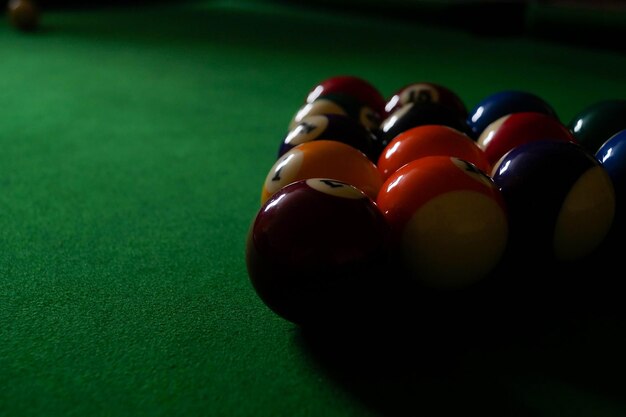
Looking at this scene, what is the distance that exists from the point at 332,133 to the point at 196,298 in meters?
0.65

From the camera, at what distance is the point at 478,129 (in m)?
2.21

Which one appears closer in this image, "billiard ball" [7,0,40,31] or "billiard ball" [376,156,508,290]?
"billiard ball" [376,156,508,290]

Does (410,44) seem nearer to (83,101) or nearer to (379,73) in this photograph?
(379,73)

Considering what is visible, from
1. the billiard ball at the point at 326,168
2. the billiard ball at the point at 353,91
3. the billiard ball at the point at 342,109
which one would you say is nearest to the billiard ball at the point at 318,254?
the billiard ball at the point at 326,168

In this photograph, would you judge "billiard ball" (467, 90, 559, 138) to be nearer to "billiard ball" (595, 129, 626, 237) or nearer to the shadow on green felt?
"billiard ball" (595, 129, 626, 237)

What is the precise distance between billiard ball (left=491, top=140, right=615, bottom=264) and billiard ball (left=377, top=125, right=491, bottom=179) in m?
0.25

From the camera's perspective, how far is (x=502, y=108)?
85.7 inches

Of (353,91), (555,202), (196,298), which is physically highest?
(555,202)

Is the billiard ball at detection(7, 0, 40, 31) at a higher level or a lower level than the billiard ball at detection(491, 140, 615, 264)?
lower

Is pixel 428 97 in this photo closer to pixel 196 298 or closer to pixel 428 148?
pixel 428 148

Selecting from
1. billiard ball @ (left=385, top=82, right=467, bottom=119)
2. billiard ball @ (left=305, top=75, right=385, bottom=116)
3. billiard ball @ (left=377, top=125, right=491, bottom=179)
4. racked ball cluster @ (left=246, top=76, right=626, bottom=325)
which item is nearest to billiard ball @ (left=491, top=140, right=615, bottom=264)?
racked ball cluster @ (left=246, top=76, right=626, bottom=325)

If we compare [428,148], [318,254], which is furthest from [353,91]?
[318,254]

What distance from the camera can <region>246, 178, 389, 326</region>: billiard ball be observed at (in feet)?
4.38

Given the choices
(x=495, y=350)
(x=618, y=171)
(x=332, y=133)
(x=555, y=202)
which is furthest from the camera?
(x=332, y=133)
